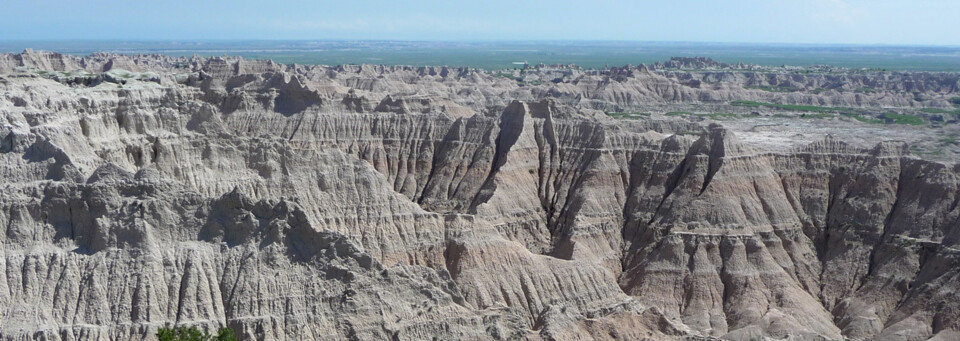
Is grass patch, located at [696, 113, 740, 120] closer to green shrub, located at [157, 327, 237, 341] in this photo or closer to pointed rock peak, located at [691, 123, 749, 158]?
pointed rock peak, located at [691, 123, 749, 158]

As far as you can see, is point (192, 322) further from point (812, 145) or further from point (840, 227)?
point (812, 145)

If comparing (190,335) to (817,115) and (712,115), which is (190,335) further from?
(817,115)

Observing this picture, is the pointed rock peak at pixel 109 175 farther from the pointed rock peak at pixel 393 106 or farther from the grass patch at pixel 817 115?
the grass patch at pixel 817 115

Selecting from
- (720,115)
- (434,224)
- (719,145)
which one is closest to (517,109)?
(719,145)

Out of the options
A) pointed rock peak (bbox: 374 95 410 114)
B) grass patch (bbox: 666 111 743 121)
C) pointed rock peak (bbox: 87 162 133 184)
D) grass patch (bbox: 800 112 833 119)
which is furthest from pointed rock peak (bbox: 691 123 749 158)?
grass patch (bbox: 800 112 833 119)

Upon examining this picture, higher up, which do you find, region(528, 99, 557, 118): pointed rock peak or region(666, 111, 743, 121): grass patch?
region(528, 99, 557, 118): pointed rock peak

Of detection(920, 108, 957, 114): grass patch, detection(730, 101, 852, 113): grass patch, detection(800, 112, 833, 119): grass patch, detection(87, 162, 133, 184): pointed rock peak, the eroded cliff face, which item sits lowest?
detection(730, 101, 852, 113): grass patch

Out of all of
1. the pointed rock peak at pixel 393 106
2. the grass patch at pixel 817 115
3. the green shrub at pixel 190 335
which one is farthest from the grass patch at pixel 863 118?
the green shrub at pixel 190 335
